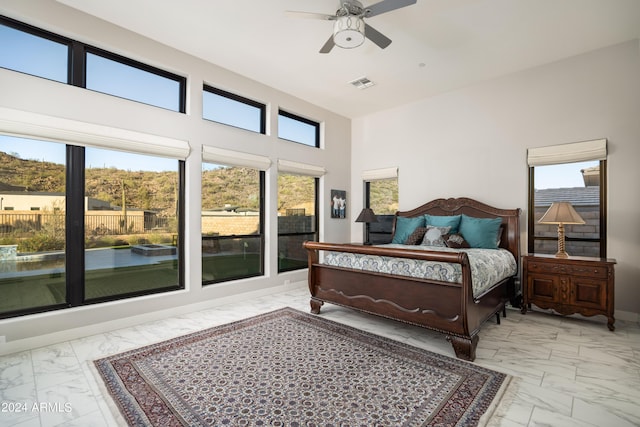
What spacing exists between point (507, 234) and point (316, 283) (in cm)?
267

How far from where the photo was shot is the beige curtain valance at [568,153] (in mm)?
3686

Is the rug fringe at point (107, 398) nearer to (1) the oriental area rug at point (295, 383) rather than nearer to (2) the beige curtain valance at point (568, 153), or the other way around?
(1) the oriental area rug at point (295, 383)

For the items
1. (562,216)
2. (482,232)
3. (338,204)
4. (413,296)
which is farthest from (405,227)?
(413,296)

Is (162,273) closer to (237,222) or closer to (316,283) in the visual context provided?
(237,222)

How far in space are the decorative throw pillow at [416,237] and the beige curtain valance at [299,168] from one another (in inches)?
77.2

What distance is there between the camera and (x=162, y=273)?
3881mm

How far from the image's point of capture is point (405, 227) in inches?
192

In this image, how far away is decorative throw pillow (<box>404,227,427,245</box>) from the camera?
4484mm

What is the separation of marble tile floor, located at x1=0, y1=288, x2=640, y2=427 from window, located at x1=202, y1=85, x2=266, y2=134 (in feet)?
8.60

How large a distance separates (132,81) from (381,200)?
4263mm

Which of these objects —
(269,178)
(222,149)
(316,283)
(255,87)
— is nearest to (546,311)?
(316,283)

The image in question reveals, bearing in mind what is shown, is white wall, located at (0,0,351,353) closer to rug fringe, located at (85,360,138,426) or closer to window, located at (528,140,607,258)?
rug fringe, located at (85,360,138,426)

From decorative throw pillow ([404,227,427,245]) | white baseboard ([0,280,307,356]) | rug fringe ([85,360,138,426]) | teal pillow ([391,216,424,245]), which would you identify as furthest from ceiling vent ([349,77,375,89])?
rug fringe ([85,360,138,426])

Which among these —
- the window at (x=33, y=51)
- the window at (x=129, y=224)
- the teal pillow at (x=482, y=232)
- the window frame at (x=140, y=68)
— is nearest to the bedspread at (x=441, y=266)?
the teal pillow at (x=482, y=232)
